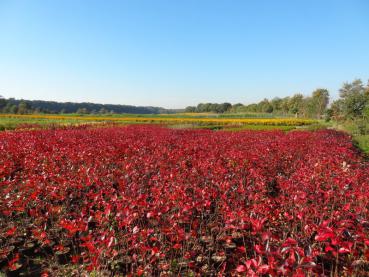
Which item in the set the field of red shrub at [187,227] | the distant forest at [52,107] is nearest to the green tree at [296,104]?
the distant forest at [52,107]

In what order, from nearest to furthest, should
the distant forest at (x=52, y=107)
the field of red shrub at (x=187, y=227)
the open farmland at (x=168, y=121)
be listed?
the field of red shrub at (x=187, y=227) → the open farmland at (x=168, y=121) → the distant forest at (x=52, y=107)

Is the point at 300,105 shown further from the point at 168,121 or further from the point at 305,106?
the point at 168,121

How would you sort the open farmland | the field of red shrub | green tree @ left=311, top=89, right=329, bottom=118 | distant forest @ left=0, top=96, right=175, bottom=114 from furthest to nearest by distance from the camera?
distant forest @ left=0, top=96, right=175, bottom=114, green tree @ left=311, top=89, right=329, bottom=118, the open farmland, the field of red shrub

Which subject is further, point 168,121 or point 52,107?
point 52,107

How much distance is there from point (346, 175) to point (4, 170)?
656cm

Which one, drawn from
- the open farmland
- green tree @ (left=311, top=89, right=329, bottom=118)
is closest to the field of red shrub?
the open farmland

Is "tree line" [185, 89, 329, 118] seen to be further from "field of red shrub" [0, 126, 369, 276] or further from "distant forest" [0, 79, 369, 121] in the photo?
"field of red shrub" [0, 126, 369, 276]

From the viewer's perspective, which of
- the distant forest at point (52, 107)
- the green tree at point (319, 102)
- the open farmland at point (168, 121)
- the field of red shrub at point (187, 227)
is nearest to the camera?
the field of red shrub at point (187, 227)

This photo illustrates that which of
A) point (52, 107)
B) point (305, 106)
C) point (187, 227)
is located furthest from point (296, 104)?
point (52, 107)

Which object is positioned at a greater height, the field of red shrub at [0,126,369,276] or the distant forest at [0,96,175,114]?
the distant forest at [0,96,175,114]

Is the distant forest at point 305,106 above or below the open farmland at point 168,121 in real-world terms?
above

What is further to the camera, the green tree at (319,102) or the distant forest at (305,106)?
the green tree at (319,102)

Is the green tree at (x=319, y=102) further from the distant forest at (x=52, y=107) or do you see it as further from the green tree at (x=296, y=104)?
the distant forest at (x=52, y=107)

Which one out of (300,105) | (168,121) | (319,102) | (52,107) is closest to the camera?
(168,121)
